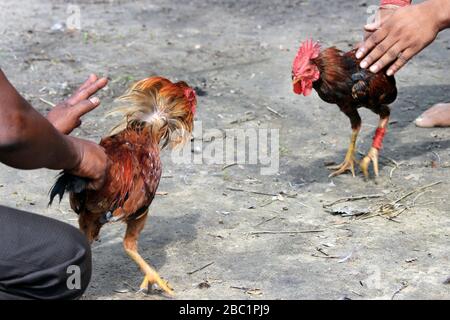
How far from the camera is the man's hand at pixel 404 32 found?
4.74 metres

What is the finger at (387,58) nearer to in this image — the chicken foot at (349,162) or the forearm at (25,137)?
the chicken foot at (349,162)

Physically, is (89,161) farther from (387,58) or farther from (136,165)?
(387,58)

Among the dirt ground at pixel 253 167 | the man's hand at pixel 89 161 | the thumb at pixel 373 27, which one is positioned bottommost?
the dirt ground at pixel 253 167

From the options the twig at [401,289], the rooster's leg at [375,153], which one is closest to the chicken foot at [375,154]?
the rooster's leg at [375,153]

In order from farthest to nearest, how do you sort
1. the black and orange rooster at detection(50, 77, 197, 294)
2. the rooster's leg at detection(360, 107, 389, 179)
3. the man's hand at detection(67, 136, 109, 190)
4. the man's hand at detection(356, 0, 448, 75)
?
the rooster's leg at detection(360, 107, 389, 179)
the man's hand at detection(356, 0, 448, 75)
the black and orange rooster at detection(50, 77, 197, 294)
the man's hand at detection(67, 136, 109, 190)

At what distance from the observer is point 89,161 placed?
3.04 m

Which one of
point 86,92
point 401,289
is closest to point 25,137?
point 86,92

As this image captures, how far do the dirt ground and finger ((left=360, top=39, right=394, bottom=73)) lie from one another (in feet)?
2.80

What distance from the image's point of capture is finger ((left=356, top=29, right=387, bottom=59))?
15.7ft

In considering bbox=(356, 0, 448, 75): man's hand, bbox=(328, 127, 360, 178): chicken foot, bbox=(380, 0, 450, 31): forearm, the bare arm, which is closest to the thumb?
bbox=(356, 0, 448, 75): man's hand

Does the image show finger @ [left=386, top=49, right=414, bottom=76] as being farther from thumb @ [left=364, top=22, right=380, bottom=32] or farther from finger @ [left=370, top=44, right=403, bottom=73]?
thumb @ [left=364, top=22, right=380, bottom=32]

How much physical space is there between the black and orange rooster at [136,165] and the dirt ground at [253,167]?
374 mm

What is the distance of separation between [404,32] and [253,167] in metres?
1.49
